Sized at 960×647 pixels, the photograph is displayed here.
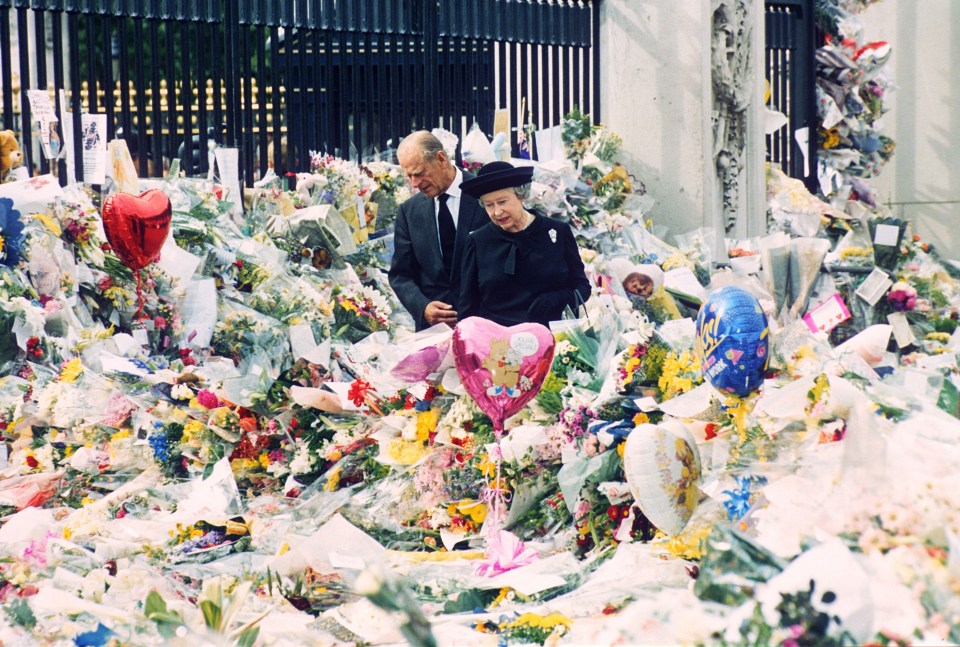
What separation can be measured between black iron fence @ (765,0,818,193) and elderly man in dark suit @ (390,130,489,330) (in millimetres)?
6650

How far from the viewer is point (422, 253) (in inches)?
215

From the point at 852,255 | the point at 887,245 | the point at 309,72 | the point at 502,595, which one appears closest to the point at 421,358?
the point at 502,595

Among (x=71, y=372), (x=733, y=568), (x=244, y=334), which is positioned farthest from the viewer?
(x=244, y=334)

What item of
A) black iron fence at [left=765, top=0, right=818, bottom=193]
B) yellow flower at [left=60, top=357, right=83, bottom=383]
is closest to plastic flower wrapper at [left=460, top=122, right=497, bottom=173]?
yellow flower at [left=60, top=357, right=83, bottom=383]

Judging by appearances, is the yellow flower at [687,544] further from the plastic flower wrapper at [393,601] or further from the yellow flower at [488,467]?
the plastic flower wrapper at [393,601]

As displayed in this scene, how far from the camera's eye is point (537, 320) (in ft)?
15.7

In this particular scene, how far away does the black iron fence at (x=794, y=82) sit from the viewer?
1130 cm

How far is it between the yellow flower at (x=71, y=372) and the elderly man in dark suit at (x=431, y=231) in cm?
138

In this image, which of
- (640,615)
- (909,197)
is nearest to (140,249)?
(640,615)

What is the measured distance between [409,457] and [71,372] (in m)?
1.72

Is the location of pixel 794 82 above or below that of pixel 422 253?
above

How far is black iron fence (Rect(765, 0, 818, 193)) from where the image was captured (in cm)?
1130

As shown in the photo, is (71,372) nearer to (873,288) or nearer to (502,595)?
(502,595)

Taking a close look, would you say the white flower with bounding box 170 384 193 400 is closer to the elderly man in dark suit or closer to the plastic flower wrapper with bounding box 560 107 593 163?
the elderly man in dark suit
